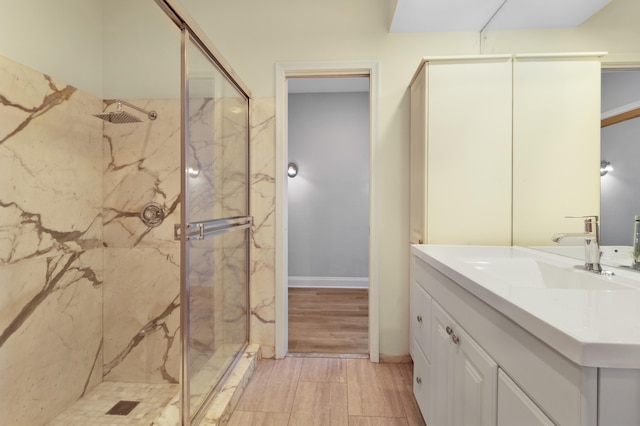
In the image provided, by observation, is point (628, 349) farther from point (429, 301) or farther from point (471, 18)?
point (471, 18)

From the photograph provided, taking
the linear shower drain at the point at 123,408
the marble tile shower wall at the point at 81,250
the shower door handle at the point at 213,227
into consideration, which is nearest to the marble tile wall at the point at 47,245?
the marble tile shower wall at the point at 81,250

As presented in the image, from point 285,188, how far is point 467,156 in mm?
1206

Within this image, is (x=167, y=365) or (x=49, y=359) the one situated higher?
(x=49, y=359)

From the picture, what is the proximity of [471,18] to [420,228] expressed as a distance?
4.58 ft

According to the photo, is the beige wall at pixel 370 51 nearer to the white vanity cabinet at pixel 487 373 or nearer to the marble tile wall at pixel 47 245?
the white vanity cabinet at pixel 487 373

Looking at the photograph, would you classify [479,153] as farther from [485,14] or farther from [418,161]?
[485,14]

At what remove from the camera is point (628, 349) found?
455mm

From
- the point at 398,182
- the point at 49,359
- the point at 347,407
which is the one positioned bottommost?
the point at 347,407

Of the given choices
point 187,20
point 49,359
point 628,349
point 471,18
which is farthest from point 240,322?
point 471,18

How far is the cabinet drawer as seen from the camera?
133 centimetres

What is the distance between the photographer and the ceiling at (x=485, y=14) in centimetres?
128

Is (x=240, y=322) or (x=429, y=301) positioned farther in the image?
(x=240, y=322)

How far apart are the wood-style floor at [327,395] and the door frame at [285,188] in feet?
0.52

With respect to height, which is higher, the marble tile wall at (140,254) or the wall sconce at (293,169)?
the wall sconce at (293,169)
